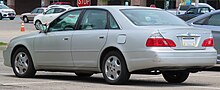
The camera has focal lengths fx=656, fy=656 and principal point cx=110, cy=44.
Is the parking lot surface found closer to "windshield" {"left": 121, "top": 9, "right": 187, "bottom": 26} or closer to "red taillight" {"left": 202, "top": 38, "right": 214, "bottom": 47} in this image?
"red taillight" {"left": 202, "top": 38, "right": 214, "bottom": 47}

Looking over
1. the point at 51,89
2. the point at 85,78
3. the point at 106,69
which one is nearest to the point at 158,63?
the point at 106,69

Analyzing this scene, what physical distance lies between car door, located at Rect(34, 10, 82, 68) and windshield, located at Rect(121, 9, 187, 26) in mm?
1132

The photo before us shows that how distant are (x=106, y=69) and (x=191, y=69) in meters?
1.50

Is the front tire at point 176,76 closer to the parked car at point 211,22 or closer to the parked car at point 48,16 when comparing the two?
the parked car at point 211,22

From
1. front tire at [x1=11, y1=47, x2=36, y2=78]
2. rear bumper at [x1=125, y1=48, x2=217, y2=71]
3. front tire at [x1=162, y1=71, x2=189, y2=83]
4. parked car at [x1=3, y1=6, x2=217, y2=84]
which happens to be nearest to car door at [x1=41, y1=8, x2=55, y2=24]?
front tire at [x1=11, y1=47, x2=36, y2=78]

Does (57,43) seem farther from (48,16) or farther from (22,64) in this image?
(48,16)

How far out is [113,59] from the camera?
37.8 feet

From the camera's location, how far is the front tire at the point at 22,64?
13016mm

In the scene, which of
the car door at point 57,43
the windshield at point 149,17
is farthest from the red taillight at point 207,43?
the car door at point 57,43

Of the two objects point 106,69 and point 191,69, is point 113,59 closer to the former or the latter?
point 106,69

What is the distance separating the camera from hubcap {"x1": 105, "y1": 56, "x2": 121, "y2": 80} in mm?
11461

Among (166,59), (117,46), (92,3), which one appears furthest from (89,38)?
(92,3)

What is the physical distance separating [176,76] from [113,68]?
4.72ft

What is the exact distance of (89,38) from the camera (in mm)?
11961
